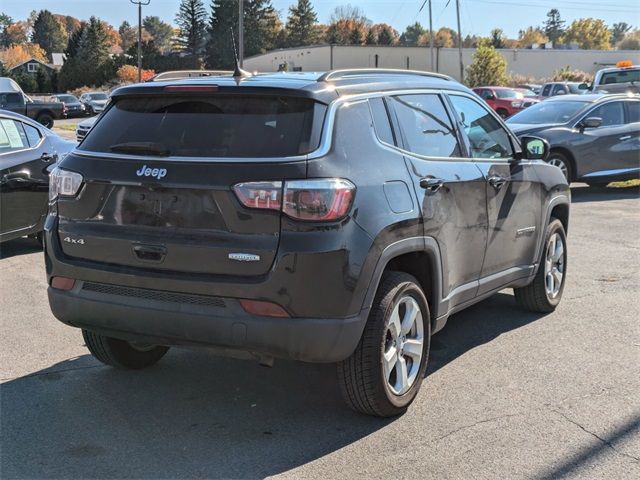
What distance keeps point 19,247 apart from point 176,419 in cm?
574

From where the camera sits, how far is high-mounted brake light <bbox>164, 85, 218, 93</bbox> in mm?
3875

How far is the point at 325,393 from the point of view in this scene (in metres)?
4.46

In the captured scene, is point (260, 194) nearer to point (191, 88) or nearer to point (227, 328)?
point (227, 328)

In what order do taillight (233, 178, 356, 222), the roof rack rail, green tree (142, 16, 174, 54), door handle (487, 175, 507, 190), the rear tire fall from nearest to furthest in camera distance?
taillight (233, 178, 356, 222)
the roof rack rail
the rear tire
door handle (487, 175, 507, 190)
green tree (142, 16, 174, 54)

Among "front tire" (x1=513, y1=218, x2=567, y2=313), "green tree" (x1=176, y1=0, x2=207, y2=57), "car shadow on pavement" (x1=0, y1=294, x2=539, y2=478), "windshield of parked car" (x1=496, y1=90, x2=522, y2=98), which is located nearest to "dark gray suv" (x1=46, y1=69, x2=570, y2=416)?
"car shadow on pavement" (x1=0, y1=294, x2=539, y2=478)

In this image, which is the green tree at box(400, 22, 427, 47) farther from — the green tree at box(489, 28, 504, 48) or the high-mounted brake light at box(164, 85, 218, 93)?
the high-mounted brake light at box(164, 85, 218, 93)

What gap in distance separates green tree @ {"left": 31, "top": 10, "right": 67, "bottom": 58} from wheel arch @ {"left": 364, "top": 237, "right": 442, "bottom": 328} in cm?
16603

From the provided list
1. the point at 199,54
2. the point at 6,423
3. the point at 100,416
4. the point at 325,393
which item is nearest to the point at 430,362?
the point at 325,393

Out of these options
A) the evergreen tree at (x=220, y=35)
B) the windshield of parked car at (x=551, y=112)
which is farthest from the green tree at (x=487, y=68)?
the evergreen tree at (x=220, y=35)

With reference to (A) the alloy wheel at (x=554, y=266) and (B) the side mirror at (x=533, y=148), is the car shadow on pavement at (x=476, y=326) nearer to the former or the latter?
(A) the alloy wheel at (x=554, y=266)

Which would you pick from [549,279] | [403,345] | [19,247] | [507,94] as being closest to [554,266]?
[549,279]

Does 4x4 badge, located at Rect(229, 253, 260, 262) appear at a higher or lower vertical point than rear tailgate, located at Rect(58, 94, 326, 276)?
lower

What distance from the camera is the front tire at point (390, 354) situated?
151 inches

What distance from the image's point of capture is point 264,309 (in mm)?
3521
